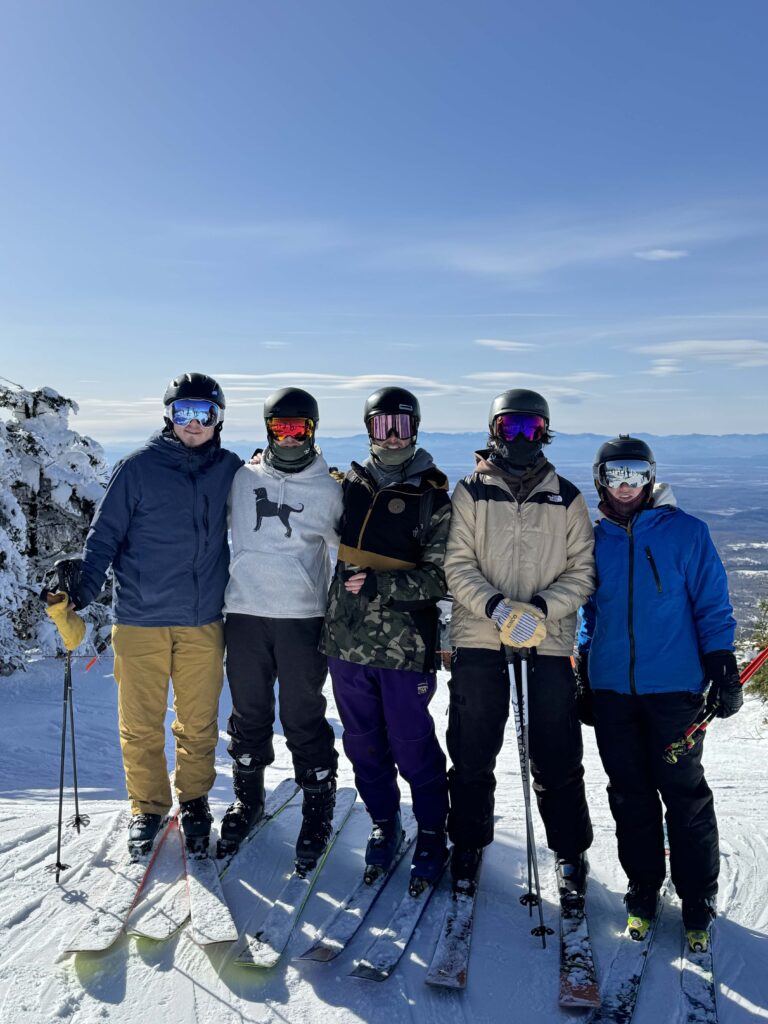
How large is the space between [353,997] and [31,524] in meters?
15.8

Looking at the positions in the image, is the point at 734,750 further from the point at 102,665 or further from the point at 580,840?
the point at 102,665

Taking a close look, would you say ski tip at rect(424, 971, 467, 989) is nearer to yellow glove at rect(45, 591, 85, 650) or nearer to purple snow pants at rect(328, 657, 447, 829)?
purple snow pants at rect(328, 657, 447, 829)

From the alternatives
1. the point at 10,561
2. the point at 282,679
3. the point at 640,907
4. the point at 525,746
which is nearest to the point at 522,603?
the point at 525,746

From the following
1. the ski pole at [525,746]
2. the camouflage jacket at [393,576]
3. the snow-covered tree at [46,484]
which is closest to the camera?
the ski pole at [525,746]

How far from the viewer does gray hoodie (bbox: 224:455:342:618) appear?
13.0ft

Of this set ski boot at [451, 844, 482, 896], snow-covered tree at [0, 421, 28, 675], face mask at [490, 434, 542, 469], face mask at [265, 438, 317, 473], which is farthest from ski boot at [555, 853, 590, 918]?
snow-covered tree at [0, 421, 28, 675]

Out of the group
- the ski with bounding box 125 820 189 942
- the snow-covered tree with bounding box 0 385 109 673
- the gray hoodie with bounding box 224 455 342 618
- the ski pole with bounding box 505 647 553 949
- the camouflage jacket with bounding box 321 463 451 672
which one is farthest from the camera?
the snow-covered tree with bounding box 0 385 109 673

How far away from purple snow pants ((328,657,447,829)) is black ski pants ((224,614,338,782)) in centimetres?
20

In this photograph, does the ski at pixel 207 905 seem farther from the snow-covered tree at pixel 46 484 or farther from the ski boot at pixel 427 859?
the snow-covered tree at pixel 46 484

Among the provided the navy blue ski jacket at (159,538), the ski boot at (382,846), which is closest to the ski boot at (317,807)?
the ski boot at (382,846)

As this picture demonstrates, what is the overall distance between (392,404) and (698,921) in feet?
9.76

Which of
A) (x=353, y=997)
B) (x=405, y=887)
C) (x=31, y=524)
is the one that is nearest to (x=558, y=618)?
(x=405, y=887)

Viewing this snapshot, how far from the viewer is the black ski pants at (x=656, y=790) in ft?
11.0

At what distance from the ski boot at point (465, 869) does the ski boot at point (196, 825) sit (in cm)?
142
